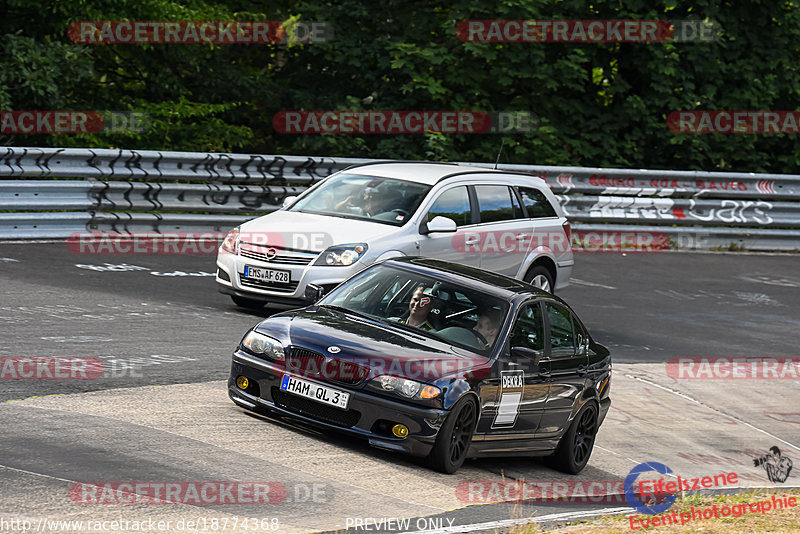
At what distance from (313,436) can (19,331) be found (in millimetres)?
3635

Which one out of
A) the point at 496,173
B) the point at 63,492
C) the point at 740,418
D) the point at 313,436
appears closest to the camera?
the point at 63,492

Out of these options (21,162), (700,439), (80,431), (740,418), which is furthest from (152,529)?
(21,162)

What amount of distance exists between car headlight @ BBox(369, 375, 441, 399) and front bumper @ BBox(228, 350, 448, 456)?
0.24 ft

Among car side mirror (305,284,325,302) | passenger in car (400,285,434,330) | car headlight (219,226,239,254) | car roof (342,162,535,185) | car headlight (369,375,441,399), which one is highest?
Result: car roof (342,162,535,185)

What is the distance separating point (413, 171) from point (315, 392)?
251 inches

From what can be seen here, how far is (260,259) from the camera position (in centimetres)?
1278

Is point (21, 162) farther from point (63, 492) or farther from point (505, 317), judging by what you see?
point (63, 492)

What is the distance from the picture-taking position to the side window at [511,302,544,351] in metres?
8.98

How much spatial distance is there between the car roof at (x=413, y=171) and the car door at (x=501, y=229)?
0.35 m

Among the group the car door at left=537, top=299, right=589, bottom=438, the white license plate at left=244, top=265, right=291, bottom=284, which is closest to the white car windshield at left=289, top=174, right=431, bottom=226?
the white license plate at left=244, top=265, right=291, bottom=284

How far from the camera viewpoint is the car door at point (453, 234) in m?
13.4

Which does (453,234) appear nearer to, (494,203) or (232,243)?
(494,203)

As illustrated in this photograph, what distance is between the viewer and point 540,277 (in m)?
15.0

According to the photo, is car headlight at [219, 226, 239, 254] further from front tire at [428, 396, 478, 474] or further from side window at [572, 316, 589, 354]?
front tire at [428, 396, 478, 474]
